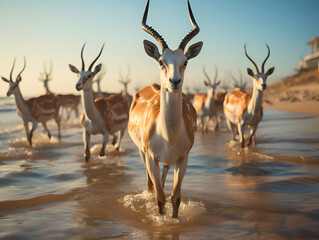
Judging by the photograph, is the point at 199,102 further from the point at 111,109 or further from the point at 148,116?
the point at 148,116

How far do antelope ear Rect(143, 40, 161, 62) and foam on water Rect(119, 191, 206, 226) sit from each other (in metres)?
1.94

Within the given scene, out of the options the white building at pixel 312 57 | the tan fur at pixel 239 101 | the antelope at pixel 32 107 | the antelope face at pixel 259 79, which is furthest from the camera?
the white building at pixel 312 57

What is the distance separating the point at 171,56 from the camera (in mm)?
3465

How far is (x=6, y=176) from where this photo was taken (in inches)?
259

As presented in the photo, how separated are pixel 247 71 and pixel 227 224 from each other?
6.54 metres

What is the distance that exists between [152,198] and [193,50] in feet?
7.61

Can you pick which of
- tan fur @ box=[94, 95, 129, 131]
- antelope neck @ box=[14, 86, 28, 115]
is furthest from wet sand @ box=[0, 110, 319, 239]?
antelope neck @ box=[14, 86, 28, 115]

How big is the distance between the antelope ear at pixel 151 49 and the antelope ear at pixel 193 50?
0.36 m

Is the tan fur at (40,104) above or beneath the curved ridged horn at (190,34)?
beneath

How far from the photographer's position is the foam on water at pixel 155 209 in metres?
4.01

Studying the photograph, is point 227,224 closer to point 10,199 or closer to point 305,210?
point 305,210

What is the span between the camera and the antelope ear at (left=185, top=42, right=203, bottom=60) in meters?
3.97

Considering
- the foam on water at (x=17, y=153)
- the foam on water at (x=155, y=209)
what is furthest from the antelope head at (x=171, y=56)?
the foam on water at (x=17, y=153)

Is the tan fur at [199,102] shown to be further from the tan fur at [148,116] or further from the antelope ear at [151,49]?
the antelope ear at [151,49]
